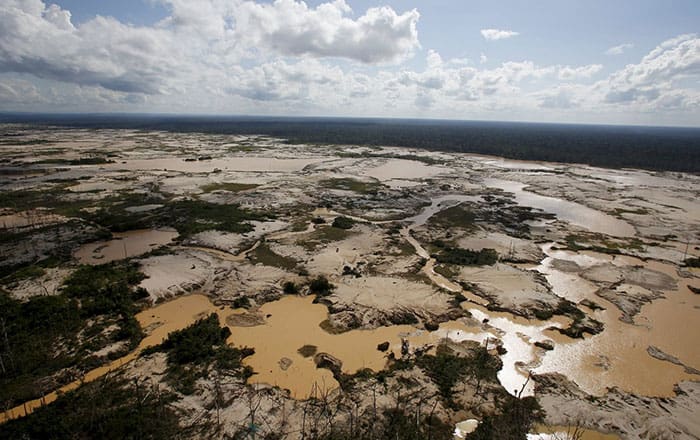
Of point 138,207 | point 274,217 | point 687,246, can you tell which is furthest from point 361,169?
point 687,246

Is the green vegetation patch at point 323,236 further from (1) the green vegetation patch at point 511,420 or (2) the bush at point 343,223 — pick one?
(1) the green vegetation patch at point 511,420

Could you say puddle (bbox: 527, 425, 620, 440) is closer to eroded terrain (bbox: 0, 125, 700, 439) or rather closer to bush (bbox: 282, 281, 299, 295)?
eroded terrain (bbox: 0, 125, 700, 439)

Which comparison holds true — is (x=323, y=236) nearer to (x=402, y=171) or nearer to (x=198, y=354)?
(x=198, y=354)

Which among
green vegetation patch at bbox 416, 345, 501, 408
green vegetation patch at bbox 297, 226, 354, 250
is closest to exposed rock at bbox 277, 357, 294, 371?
green vegetation patch at bbox 416, 345, 501, 408

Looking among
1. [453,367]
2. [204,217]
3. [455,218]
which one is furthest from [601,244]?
[204,217]

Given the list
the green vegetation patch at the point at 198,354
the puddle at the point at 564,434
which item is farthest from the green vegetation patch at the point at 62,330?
the puddle at the point at 564,434

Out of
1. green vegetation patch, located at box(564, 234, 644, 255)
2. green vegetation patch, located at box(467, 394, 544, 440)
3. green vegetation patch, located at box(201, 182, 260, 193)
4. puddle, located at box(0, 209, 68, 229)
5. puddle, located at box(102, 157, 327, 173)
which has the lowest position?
green vegetation patch, located at box(467, 394, 544, 440)
